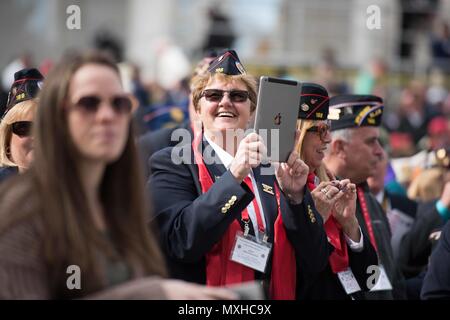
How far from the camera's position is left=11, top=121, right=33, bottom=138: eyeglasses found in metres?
5.32

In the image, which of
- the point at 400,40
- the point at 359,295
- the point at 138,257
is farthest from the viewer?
the point at 400,40

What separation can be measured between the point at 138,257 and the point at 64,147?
1.52 ft

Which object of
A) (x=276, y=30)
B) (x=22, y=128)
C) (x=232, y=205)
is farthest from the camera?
(x=276, y=30)

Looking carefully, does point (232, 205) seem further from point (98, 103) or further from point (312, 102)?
point (98, 103)

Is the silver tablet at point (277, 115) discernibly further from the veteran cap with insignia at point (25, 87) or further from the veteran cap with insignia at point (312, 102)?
the veteran cap with insignia at point (25, 87)

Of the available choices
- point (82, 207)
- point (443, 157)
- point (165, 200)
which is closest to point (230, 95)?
point (165, 200)

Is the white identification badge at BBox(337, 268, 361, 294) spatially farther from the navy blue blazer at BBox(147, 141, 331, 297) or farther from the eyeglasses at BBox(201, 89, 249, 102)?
the eyeglasses at BBox(201, 89, 249, 102)

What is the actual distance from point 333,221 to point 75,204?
8.44 ft

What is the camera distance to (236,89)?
17.1 ft

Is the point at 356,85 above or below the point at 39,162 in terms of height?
below

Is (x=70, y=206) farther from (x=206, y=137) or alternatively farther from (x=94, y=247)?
(x=206, y=137)

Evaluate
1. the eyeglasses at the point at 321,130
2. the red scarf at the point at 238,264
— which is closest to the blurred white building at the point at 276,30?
the eyeglasses at the point at 321,130

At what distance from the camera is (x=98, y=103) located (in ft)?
11.0

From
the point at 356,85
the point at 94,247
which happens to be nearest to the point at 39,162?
the point at 94,247
